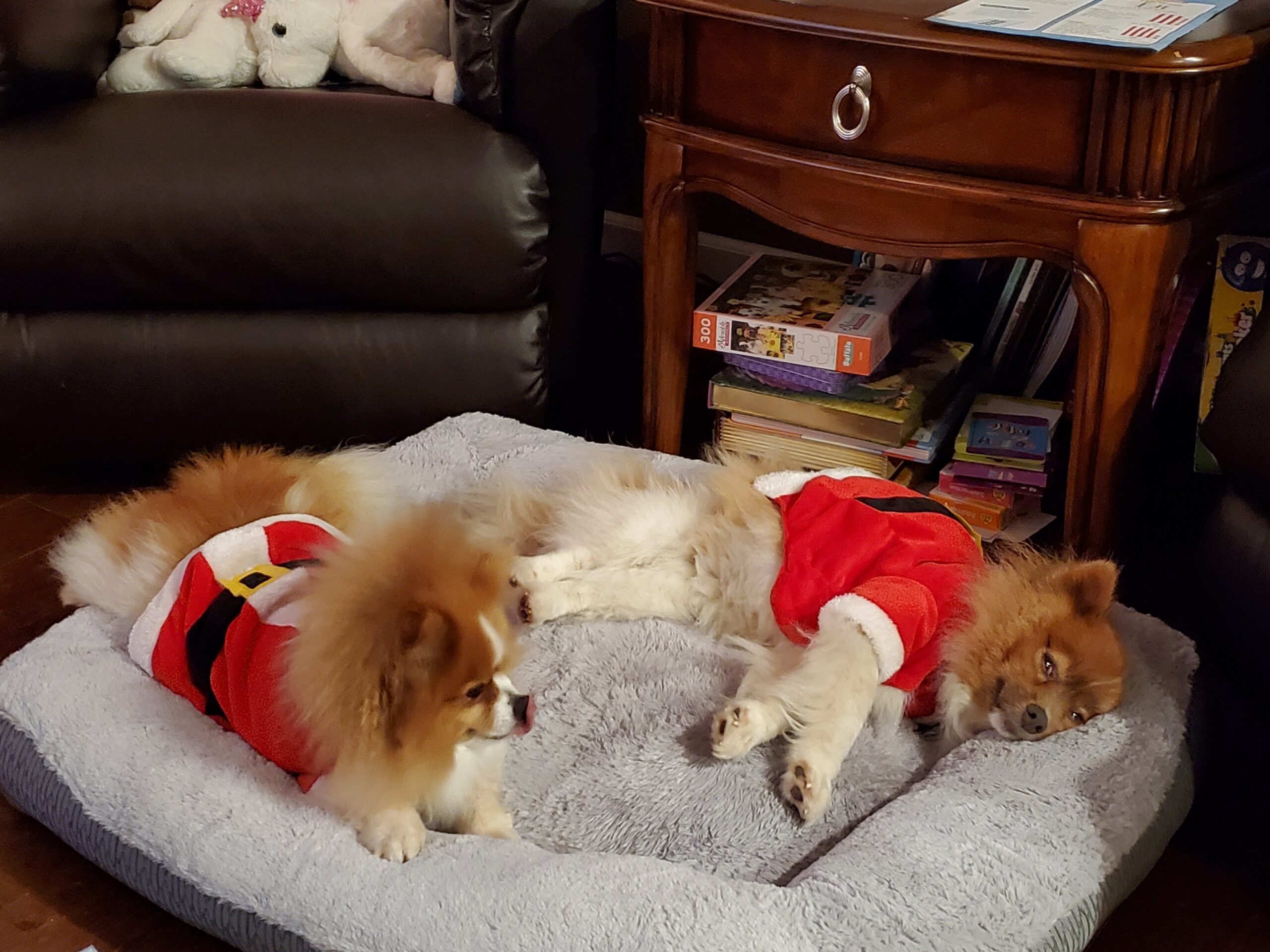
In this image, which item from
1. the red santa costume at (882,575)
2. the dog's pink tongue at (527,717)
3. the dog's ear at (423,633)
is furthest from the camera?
the red santa costume at (882,575)

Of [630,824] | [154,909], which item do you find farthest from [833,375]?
[154,909]

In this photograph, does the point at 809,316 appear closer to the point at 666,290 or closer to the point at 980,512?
the point at 666,290

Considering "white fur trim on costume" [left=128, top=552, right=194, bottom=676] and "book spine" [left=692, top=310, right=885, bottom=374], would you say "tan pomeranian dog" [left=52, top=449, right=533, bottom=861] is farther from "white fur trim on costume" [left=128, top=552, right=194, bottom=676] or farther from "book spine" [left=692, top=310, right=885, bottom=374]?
"book spine" [left=692, top=310, right=885, bottom=374]

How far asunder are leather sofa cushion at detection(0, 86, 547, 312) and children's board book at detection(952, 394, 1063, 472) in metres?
0.74

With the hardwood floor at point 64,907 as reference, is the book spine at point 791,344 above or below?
above

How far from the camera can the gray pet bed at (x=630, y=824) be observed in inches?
46.8

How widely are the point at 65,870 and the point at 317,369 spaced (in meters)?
0.89

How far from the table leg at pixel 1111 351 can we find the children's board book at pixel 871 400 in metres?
0.34

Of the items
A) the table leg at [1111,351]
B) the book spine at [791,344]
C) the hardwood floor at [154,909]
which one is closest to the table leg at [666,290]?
the book spine at [791,344]

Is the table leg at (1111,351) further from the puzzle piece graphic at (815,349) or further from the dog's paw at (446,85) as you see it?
the dog's paw at (446,85)

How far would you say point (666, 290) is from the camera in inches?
76.8

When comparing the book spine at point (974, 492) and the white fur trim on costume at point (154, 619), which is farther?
the book spine at point (974, 492)

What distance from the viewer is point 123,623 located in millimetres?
1587

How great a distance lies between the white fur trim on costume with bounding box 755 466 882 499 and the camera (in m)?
1.64
